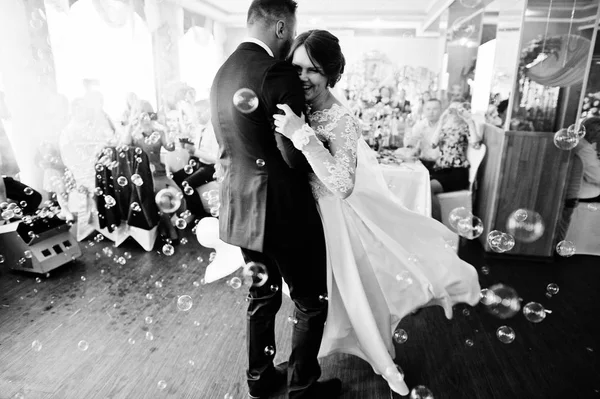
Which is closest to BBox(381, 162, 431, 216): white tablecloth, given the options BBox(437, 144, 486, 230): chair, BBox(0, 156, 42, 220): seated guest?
BBox(437, 144, 486, 230): chair

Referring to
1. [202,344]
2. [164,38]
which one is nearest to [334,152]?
[202,344]

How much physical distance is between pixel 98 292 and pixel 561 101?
3.72m

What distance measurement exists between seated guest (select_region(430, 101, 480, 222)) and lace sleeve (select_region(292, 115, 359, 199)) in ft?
7.86

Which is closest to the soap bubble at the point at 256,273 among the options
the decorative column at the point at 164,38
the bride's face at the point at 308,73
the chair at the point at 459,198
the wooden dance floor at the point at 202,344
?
the wooden dance floor at the point at 202,344

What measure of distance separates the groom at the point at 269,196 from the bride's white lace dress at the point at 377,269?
0.19 m

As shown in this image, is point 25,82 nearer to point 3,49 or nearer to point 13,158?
point 3,49

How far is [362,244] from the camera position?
183cm

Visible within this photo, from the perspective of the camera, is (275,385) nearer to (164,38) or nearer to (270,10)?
(270,10)

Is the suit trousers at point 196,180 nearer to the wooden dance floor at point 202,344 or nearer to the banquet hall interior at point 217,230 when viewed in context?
the banquet hall interior at point 217,230

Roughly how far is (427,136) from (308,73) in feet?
8.78

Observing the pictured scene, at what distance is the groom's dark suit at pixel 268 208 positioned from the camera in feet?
4.04

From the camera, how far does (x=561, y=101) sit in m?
3.14

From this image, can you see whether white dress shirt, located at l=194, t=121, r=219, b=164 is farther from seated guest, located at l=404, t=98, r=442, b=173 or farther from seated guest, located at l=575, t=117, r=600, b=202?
seated guest, located at l=575, t=117, r=600, b=202

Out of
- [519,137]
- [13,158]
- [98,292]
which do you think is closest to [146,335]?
[98,292]
